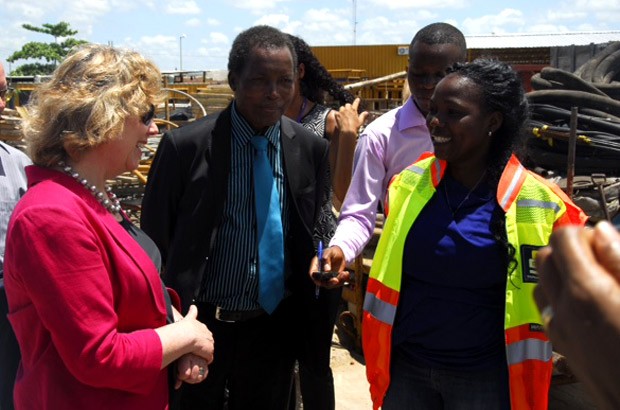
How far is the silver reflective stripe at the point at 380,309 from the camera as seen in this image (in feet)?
8.09

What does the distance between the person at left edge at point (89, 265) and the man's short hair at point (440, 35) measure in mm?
1417

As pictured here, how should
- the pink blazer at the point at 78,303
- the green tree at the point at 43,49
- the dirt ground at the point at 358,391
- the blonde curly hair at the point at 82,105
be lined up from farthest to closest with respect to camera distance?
the green tree at the point at 43,49
the dirt ground at the point at 358,391
the blonde curly hair at the point at 82,105
the pink blazer at the point at 78,303

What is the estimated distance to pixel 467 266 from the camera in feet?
7.79

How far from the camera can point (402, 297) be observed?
2.50 metres

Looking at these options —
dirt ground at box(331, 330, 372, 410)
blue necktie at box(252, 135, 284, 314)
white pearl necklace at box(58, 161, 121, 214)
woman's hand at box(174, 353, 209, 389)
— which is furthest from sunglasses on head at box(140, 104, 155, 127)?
dirt ground at box(331, 330, 372, 410)

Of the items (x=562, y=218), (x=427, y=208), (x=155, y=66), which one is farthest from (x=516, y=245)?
(x=155, y=66)

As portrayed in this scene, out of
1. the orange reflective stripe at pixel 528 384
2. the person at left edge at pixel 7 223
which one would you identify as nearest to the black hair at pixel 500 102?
the orange reflective stripe at pixel 528 384

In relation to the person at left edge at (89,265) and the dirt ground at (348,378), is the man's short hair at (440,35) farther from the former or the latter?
the dirt ground at (348,378)

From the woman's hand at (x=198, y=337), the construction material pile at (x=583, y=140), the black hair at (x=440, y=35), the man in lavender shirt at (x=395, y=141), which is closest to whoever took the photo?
the woman's hand at (x=198, y=337)

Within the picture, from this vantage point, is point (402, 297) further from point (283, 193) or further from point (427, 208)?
point (283, 193)

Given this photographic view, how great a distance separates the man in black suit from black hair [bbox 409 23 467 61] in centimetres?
60

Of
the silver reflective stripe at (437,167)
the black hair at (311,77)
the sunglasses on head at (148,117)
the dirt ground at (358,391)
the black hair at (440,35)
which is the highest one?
the black hair at (440,35)

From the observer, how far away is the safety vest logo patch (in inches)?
90.4

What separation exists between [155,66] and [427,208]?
3.48 feet
